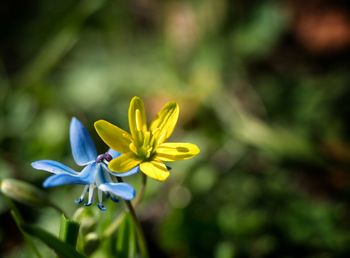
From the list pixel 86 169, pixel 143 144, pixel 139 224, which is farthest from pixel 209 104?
pixel 86 169

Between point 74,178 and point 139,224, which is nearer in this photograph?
point 74,178

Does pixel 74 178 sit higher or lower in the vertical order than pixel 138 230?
higher

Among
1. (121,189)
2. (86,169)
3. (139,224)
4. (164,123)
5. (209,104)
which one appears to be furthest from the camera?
(209,104)

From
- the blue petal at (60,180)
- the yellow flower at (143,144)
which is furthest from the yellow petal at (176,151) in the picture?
the blue petal at (60,180)

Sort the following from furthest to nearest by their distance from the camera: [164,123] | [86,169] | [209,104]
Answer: [209,104]
[164,123]
[86,169]

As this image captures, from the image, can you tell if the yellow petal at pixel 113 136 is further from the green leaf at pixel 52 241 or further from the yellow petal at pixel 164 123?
the green leaf at pixel 52 241

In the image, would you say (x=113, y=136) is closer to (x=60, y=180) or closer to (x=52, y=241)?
(x=60, y=180)

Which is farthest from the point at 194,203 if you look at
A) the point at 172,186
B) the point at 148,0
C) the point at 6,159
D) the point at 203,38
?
A: the point at 148,0
